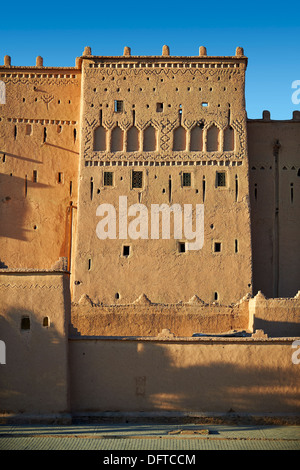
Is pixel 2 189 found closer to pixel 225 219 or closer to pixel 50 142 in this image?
pixel 50 142

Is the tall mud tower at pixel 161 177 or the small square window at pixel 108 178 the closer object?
the tall mud tower at pixel 161 177

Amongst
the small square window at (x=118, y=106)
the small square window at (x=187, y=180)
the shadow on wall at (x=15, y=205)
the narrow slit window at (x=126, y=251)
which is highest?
the small square window at (x=118, y=106)

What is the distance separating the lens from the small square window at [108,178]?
3141 cm

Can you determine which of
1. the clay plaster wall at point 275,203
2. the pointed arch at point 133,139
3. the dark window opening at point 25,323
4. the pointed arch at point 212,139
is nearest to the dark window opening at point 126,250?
the pointed arch at point 133,139

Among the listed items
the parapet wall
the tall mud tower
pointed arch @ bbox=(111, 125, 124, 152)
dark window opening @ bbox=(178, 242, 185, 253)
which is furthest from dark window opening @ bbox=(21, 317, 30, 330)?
pointed arch @ bbox=(111, 125, 124, 152)

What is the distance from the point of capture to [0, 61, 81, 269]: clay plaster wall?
3228 centimetres

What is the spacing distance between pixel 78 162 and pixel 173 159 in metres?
3.75

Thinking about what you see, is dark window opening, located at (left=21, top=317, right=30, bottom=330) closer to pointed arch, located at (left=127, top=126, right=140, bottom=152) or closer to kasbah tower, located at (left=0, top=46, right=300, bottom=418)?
kasbah tower, located at (left=0, top=46, right=300, bottom=418)

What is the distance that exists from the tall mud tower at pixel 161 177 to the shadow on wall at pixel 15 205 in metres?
2.25

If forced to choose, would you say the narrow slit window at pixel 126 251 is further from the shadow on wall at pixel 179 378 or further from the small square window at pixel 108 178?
the shadow on wall at pixel 179 378

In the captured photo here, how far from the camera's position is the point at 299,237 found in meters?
32.2

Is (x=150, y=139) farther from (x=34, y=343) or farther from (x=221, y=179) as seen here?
(x=34, y=343)
